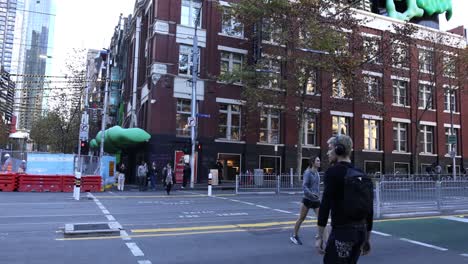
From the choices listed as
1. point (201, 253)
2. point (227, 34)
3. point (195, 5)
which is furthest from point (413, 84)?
point (201, 253)

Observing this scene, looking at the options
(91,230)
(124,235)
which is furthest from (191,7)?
(124,235)

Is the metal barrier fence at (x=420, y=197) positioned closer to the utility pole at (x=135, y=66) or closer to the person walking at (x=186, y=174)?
the person walking at (x=186, y=174)

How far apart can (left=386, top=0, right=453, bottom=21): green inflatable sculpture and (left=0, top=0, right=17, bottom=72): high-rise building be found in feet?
113

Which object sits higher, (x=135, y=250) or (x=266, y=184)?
(x=266, y=184)

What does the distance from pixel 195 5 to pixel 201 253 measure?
28070mm

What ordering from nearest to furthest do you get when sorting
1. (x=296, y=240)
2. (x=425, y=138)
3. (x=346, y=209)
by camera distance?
1. (x=346, y=209)
2. (x=296, y=240)
3. (x=425, y=138)

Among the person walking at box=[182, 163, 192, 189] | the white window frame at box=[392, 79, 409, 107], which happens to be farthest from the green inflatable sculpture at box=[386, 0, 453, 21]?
the person walking at box=[182, 163, 192, 189]

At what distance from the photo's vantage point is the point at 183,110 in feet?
108

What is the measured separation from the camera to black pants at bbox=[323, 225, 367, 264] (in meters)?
4.19

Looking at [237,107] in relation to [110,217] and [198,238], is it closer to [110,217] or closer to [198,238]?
[110,217]

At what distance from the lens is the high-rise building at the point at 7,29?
38344 mm

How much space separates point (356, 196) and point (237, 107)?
30.5 metres

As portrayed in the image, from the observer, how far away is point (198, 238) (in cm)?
1003

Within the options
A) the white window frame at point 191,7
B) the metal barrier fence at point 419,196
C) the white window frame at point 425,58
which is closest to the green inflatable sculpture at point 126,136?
the white window frame at point 191,7
